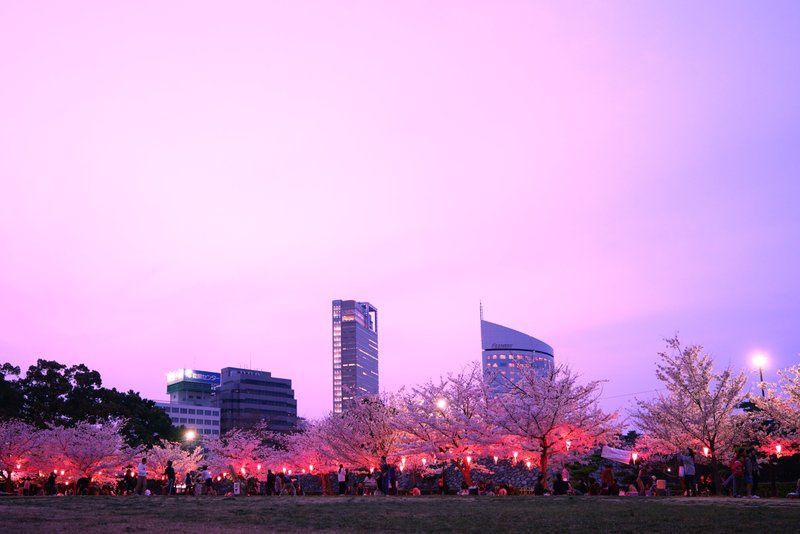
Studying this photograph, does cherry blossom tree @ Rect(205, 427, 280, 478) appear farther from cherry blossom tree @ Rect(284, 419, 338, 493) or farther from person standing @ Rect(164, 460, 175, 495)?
person standing @ Rect(164, 460, 175, 495)

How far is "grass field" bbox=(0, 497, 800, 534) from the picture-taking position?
15359 millimetres

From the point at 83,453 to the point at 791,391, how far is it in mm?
46861

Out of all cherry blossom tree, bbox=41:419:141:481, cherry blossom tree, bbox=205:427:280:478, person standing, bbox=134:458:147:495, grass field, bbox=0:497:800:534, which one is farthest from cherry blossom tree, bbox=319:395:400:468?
grass field, bbox=0:497:800:534

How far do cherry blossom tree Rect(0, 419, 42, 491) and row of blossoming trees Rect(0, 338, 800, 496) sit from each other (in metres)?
0.08

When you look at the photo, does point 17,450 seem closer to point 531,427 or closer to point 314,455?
point 314,455

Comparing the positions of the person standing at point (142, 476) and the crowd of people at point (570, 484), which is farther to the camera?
the person standing at point (142, 476)

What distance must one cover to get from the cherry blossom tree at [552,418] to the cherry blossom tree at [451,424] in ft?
6.27

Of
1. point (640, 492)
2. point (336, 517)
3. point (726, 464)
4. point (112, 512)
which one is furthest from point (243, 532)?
point (726, 464)

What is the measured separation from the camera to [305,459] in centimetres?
7000

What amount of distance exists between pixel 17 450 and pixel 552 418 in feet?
133

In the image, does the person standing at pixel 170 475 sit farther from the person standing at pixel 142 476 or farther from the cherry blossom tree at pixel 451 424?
the cherry blossom tree at pixel 451 424

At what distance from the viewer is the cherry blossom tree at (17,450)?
2160 inches

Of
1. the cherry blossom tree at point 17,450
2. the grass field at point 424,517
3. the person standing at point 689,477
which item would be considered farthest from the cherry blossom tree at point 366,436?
the grass field at point 424,517

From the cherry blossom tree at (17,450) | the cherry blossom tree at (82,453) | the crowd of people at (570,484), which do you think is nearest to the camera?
the crowd of people at (570,484)
